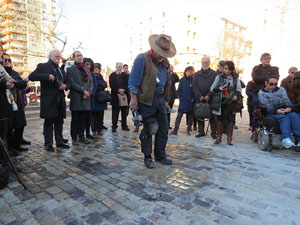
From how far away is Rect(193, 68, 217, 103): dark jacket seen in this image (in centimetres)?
585

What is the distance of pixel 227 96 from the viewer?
4980 millimetres

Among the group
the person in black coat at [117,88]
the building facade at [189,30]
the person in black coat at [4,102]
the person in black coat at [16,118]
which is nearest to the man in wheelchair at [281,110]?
the person in black coat at [117,88]

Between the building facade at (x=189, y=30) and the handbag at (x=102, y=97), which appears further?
the building facade at (x=189, y=30)

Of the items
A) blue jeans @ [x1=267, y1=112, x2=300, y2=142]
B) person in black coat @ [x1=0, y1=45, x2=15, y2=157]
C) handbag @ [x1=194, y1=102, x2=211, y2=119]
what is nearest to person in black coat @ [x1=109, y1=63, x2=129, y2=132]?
handbag @ [x1=194, y1=102, x2=211, y2=119]

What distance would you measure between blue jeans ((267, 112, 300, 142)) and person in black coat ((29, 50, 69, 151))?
4.59 metres

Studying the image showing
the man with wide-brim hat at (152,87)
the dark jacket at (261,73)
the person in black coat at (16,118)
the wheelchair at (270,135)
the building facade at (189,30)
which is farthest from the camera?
the building facade at (189,30)

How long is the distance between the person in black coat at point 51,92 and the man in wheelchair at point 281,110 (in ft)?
14.5

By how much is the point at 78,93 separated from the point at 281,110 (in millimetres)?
4479

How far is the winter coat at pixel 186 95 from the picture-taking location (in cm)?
621

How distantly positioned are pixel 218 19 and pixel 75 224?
53605 mm

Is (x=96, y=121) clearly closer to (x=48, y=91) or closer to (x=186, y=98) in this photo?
(x=48, y=91)

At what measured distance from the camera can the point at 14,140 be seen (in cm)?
440

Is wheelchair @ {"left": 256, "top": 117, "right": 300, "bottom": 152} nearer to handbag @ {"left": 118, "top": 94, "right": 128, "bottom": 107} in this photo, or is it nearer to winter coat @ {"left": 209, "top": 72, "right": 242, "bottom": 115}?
winter coat @ {"left": 209, "top": 72, "right": 242, "bottom": 115}

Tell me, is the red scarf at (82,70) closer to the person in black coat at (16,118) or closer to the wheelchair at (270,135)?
the person in black coat at (16,118)
